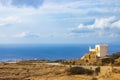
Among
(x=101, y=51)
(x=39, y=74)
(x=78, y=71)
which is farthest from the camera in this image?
(x=101, y=51)

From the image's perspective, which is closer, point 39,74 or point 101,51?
point 39,74

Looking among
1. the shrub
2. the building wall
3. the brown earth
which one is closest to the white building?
the building wall

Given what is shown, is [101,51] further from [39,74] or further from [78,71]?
[39,74]

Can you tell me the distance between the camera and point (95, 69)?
163ft

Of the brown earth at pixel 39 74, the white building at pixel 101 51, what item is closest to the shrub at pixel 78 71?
the brown earth at pixel 39 74

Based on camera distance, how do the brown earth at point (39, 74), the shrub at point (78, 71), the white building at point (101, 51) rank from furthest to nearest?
1. the white building at point (101, 51)
2. the shrub at point (78, 71)
3. the brown earth at point (39, 74)

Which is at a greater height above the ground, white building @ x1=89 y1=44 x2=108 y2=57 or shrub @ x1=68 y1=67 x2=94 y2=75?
white building @ x1=89 y1=44 x2=108 y2=57

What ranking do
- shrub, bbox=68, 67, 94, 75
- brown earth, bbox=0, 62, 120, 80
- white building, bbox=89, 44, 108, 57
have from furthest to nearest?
white building, bbox=89, 44, 108, 57 → shrub, bbox=68, 67, 94, 75 → brown earth, bbox=0, 62, 120, 80

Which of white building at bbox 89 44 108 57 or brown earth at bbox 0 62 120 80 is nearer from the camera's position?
brown earth at bbox 0 62 120 80

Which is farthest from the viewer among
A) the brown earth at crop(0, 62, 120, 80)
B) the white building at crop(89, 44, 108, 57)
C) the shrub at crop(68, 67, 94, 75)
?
the white building at crop(89, 44, 108, 57)

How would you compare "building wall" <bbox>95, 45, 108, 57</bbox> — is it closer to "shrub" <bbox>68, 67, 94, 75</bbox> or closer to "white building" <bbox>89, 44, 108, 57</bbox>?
"white building" <bbox>89, 44, 108, 57</bbox>

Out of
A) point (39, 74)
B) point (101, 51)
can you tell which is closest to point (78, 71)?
point (39, 74)

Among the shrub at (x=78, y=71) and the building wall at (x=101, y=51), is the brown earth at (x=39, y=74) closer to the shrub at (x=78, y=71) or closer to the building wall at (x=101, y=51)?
the shrub at (x=78, y=71)

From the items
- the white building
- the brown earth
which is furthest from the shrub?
the white building
